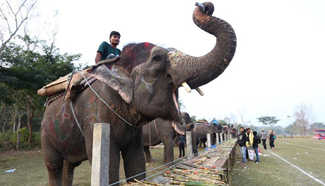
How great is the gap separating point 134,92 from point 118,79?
8.6 inches

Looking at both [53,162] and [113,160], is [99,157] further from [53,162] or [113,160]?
[53,162]

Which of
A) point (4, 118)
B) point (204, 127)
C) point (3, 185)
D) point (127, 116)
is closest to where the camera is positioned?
point (127, 116)

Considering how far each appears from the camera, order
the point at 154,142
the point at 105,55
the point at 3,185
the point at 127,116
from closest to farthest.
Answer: the point at 127,116, the point at 105,55, the point at 3,185, the point at 154,142

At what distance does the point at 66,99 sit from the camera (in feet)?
8.86

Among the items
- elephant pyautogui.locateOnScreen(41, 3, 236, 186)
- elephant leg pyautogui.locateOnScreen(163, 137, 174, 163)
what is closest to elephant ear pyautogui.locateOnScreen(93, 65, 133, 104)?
elephant pyautogui.locateOnScreen(41, 3, 236, 186)

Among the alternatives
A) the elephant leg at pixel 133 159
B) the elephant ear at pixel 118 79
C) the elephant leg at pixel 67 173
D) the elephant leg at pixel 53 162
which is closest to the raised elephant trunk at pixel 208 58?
the elephant ear at pixel 118 79

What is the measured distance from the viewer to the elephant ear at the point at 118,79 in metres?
2.23

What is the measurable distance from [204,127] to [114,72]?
614 inches

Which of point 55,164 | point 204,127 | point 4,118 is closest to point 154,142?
point 55,164

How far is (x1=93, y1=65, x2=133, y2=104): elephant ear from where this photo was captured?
223 cm

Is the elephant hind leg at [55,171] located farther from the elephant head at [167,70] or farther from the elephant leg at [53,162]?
the elephant head at [167,70]

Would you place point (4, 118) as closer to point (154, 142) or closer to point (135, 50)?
point (154, 142)

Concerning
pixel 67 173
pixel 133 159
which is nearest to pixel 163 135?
pixel 67 173

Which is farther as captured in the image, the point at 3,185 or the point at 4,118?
the point at 4,118
